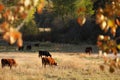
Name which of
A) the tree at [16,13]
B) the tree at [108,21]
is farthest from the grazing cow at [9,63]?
the tree at [16,13]

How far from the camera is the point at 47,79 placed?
16828 mm

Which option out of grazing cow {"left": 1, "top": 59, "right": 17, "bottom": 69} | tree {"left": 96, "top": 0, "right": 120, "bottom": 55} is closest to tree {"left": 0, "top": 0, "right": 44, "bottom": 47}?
tree {"left": 96, "top": 0, "right": 120, "bottom": 55}

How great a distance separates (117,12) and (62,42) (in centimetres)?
5141

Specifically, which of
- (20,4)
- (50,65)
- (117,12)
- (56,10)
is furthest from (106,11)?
(56,10)

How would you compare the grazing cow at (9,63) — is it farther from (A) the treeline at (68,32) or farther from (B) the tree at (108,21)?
(A) the treeline at (68,32)

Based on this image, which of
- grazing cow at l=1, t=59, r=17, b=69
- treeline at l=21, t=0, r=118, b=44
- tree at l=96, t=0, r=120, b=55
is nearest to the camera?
tree at l=96, t=0, r=120, b=55

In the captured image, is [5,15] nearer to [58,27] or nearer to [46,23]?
[58,27]

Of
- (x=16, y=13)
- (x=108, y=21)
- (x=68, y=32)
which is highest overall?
(x=16, y=13)

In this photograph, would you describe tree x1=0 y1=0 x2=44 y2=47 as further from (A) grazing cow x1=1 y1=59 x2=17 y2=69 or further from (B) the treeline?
(B) the treeline

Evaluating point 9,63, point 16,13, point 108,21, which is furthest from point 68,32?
point 16,13

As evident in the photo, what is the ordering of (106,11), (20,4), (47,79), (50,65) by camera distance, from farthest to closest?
(50,65)
(47,79)
(106,11)
(20,4)

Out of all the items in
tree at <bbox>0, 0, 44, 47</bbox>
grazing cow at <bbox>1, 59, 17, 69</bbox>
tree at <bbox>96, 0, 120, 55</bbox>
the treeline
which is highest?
tree at <bbox>0, 0, 44, 47</bbox>

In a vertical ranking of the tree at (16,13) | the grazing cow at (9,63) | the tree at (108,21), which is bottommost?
the grazing cow at (9,63)

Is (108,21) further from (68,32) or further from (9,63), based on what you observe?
(68,32)
